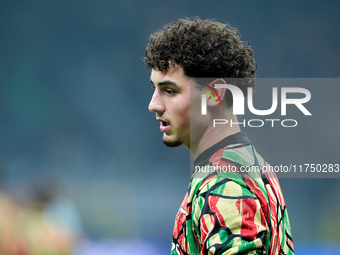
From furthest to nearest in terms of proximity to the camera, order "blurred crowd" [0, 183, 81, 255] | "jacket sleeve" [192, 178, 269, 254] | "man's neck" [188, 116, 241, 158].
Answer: "blurred crowd" [0, 183, 81, 255]
"man's neck" [188, 116, 241, 158]
"jacket sleeve" [192, 178, 269, 254]

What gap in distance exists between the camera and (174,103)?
1.31m

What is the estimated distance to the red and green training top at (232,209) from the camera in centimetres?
102

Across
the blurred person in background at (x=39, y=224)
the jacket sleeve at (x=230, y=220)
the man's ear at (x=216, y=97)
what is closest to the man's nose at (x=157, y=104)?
the man's ear at (x=216, y=97)

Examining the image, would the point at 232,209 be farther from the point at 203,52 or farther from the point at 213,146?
the point at 203,52

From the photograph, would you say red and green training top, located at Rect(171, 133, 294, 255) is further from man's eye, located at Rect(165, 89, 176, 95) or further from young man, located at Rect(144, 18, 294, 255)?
man's eye, located at Rect(165, 89, 176, 95)

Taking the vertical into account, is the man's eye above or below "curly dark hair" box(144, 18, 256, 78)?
below

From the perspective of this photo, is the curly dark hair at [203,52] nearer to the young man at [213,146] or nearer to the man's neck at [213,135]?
the young man at [213,146]

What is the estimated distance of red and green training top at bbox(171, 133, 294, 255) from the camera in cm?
102

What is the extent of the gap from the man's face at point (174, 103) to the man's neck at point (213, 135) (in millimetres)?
45

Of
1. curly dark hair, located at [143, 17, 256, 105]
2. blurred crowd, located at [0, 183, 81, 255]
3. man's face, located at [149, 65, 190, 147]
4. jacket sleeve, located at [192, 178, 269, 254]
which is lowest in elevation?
jacket sleeve, located at [192, 178, 269, 254]

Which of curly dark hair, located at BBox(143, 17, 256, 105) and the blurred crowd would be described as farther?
the blurred crowd

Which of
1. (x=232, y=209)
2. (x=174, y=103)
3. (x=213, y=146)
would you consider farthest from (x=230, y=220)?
(x=174, y=103)

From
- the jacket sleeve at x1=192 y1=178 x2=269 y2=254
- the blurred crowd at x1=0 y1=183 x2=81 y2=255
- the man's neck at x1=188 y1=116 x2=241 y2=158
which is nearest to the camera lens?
the jacket sleeve at x1=192 y1=178 x2=269 y2=254

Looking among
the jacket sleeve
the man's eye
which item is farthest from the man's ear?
the jacket sleeve
